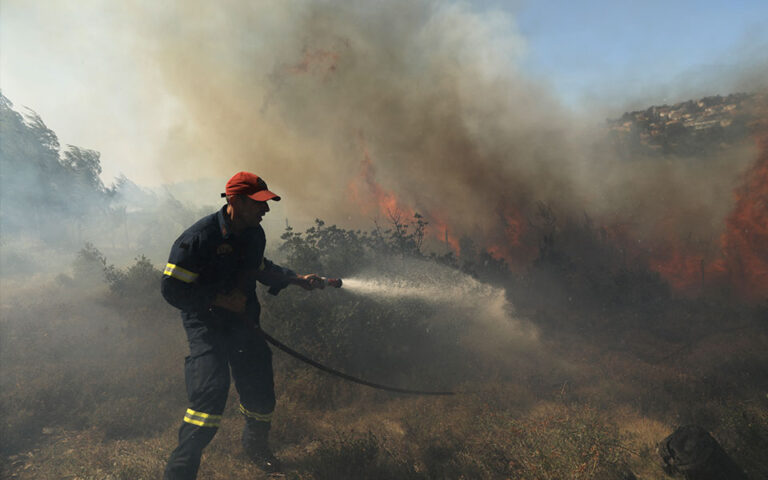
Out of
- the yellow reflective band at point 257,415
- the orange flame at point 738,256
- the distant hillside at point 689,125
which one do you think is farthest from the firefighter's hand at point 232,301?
the distant hillside at point 689,125

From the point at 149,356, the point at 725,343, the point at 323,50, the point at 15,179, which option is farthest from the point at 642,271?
the point at 15,179

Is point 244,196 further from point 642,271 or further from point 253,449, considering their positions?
point 642,271

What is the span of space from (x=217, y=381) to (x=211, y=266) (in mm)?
1068

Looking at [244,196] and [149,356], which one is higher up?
[244,196]

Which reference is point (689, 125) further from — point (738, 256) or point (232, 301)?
point (232, 301)

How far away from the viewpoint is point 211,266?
3.80m

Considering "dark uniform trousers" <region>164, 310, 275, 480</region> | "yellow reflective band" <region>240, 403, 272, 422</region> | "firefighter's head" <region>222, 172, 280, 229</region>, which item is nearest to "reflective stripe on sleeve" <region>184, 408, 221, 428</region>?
"dark uniform trousers" <region>164, 310, 275, 480</region>

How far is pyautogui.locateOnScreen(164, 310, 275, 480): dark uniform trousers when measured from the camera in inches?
144

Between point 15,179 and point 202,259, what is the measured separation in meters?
20.8

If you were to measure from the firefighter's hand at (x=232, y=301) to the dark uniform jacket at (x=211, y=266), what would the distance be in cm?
5

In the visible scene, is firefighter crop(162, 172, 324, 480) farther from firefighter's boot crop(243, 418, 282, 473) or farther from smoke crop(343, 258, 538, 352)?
smoke crop(343, 258, 538, 352)

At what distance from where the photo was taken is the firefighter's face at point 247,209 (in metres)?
3.82

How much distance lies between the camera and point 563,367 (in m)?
8.09

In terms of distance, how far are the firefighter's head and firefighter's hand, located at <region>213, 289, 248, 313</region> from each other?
2.21 ft
